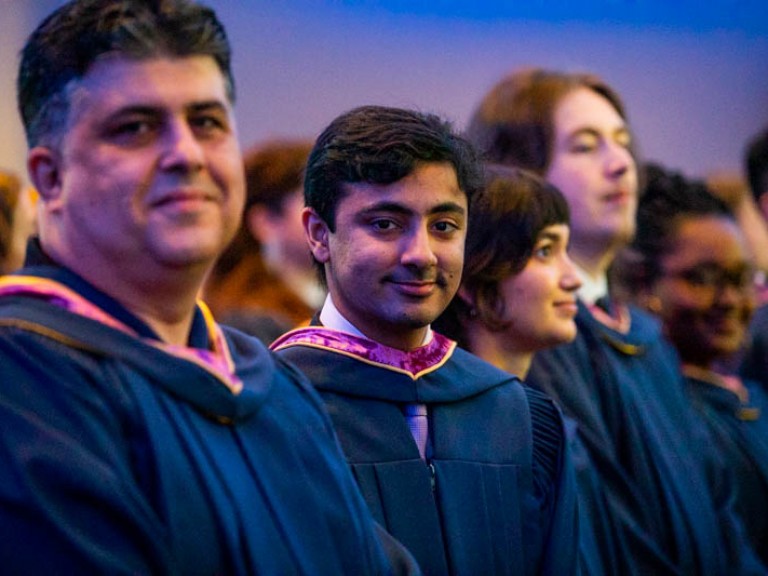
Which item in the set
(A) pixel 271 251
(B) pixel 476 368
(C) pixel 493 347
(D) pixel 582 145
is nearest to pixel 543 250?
(C) pixel 493 347

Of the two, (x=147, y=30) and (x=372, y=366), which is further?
(x=372, y=366)

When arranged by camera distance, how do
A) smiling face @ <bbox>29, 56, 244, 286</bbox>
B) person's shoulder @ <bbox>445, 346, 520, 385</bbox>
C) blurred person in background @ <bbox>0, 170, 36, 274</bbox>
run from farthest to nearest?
blurred person in background @ <bbox>0, 170, 36, 274</bbox> < person's shoulder @ <bbox>445, 346, 520, 385</bbox> < smiling face @ <bbox>29, 56, 244, 286</bbox>

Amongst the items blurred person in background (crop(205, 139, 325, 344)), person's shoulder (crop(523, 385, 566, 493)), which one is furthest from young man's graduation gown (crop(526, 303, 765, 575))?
blurred person in background (crop(205, 139, 325, 344))

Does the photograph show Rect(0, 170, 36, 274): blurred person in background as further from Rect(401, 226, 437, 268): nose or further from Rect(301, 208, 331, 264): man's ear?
Rect(401, 226, 437, 268): nose

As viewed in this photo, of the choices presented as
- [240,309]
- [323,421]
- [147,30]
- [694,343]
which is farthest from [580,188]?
[147,30]

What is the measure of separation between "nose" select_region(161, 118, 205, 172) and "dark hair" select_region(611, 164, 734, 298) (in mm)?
2918

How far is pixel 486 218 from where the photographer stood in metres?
3.21

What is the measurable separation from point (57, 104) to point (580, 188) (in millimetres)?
2375

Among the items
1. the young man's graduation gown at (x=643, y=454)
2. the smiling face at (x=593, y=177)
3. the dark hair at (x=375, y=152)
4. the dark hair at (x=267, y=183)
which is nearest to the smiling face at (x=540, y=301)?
the young man's graduation gown at (x=643, y=454)

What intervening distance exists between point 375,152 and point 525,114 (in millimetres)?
1726

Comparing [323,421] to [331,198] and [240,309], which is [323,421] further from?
[240,309]

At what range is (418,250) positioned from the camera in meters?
2.51

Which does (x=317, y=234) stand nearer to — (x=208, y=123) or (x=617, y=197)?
(x=208, y=123)

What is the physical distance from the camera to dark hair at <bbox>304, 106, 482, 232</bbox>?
2.53 m
